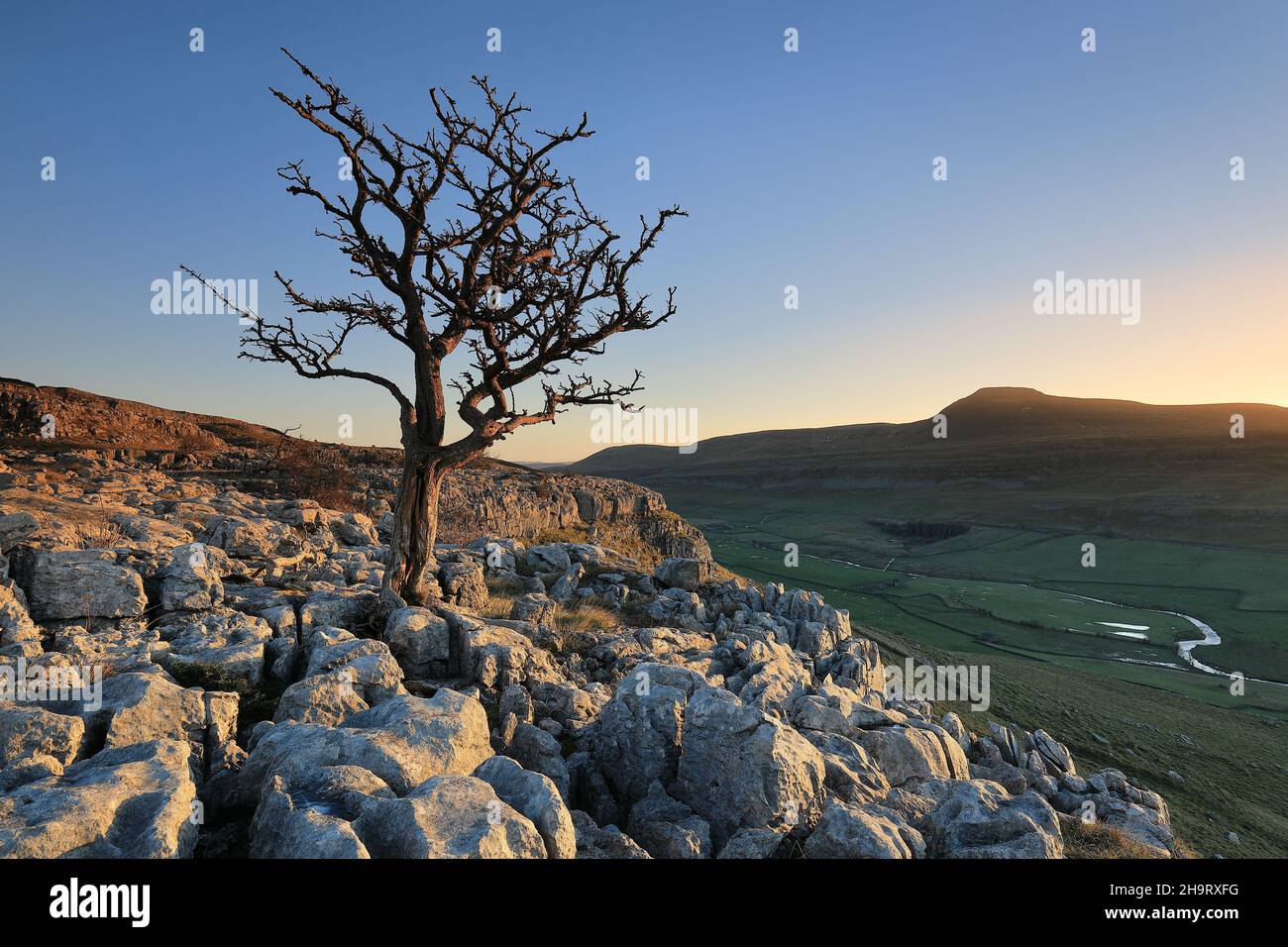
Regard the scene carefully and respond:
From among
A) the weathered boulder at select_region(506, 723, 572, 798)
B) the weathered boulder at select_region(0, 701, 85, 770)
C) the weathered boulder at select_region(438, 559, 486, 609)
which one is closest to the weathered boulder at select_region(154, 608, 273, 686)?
the weathered boulder at select_region(0, 701, 85, 770)

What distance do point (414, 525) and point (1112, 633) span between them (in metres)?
63.6

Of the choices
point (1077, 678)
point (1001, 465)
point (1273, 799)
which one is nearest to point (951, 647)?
point (1077, 678)

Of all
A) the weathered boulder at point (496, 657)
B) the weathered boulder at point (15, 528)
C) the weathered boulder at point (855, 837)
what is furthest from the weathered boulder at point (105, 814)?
the weathered boulder at point (15, 528)

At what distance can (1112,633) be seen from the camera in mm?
54625

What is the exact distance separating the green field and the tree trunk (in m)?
23.6

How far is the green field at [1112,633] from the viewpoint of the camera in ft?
80.8

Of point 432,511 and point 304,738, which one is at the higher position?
point 432,511

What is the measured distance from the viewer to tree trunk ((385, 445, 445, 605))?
1372cm

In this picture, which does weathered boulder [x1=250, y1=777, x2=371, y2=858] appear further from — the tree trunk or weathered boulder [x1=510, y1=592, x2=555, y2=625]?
weathered boulder [x1=510, y1=592, x2=555, y2=625]

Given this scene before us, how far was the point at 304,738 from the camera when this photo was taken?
645 cm

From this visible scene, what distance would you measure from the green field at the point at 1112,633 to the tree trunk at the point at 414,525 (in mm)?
23586

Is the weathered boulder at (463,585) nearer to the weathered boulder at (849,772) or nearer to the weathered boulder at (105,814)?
the weathered boulder at (849,772)
